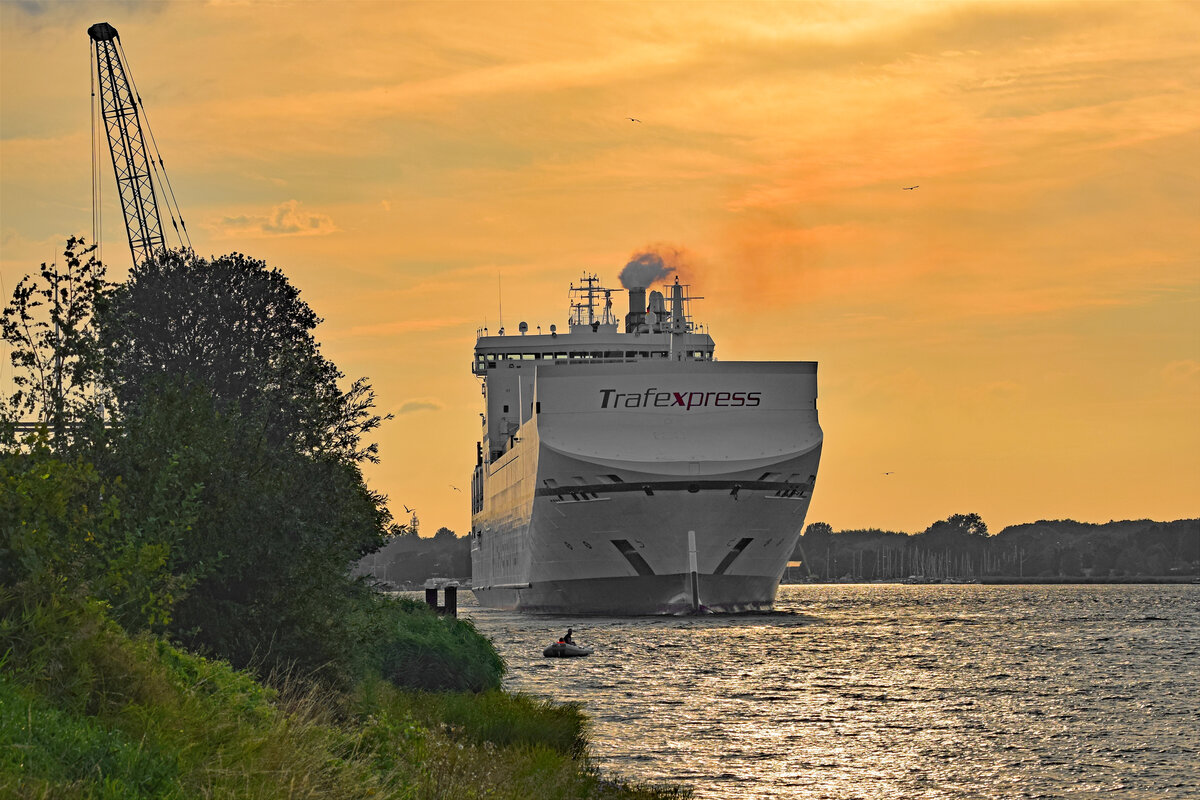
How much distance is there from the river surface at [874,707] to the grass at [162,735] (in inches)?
331

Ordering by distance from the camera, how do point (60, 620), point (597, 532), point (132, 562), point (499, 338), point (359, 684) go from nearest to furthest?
point (60, 620)
point (132, 562)
point (359, 684)
point (597, 532)
point (499, 338)

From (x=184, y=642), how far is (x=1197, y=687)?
33217 millimetres

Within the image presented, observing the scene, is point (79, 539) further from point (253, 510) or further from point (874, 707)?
point (874, 707)

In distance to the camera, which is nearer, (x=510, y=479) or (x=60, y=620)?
(x=60, y=620)

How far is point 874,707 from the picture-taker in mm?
35312

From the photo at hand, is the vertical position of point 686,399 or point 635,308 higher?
point 635,308

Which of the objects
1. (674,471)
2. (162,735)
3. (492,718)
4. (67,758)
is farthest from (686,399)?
(67,758)

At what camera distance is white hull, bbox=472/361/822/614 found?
197 ft

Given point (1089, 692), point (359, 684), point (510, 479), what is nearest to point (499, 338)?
point (510, 479)

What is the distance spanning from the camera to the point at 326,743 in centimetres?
1288

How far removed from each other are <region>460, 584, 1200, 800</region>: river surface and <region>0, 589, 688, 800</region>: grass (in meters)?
8.41

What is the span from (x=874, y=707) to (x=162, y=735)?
88.8 feet

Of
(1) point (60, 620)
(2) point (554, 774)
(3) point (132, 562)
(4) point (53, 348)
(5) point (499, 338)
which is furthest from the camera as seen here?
(5) point (499, 338)

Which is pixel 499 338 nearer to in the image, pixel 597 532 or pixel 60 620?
pixel 597 532
